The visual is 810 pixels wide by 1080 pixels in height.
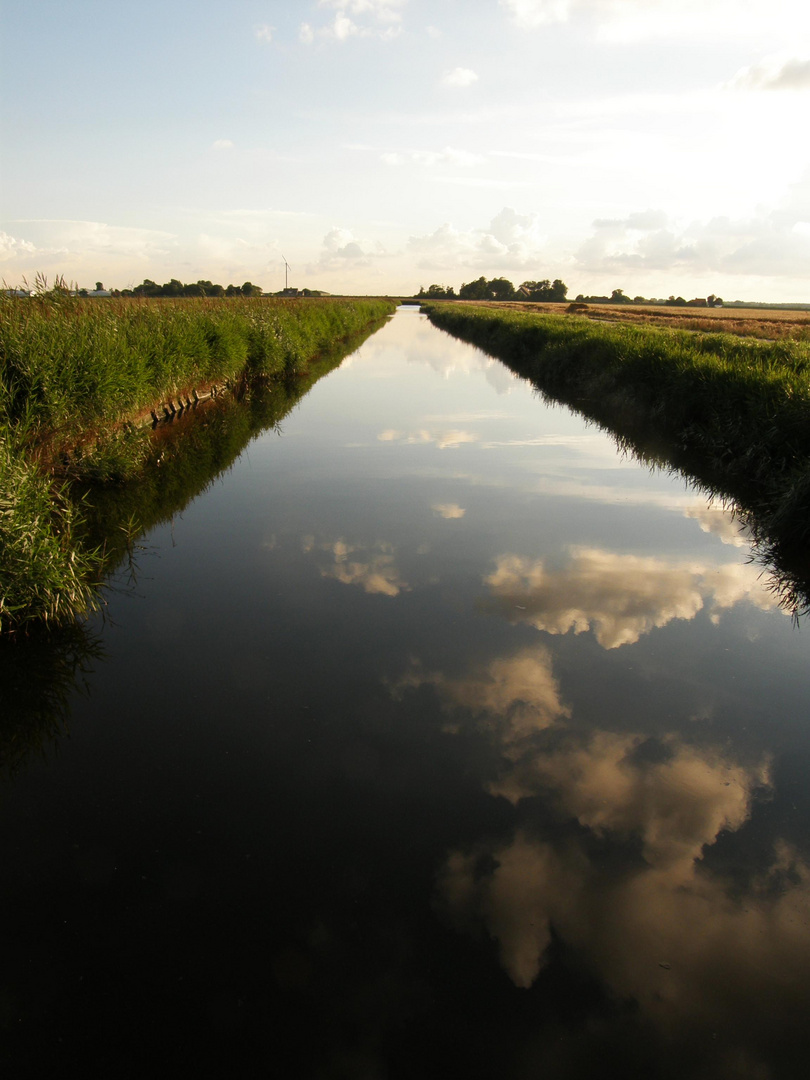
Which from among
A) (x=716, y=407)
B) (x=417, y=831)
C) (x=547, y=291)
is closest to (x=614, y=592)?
(x=417, y=831)

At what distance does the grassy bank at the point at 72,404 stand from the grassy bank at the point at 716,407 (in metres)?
6.61

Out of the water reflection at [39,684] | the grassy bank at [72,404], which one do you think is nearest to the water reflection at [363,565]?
the grassy bank at [72,404]

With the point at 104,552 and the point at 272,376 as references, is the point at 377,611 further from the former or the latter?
the point at 272,376

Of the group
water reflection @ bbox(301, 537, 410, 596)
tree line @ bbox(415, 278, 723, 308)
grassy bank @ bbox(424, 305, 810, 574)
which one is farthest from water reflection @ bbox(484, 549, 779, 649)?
tree line @ bbox(415, 278, 723, 308)

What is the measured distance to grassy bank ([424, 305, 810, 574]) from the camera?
7887 mm

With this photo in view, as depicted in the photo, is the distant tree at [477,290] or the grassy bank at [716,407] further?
the distant tree at [477,290]

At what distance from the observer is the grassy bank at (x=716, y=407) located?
7.89 metres

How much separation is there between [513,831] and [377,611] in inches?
88.8

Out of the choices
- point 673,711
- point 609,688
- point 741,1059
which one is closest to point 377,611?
point 609,688

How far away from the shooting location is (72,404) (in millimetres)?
7484

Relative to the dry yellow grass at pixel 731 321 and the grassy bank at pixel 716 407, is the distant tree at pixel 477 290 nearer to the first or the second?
the dry yellow grass at pixel 731 321

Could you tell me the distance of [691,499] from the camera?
27.3 feet

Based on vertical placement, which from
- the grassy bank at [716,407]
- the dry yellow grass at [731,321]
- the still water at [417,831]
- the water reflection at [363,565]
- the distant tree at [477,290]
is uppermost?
the distant tree at [477,290]

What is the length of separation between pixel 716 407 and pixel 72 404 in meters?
9.25
